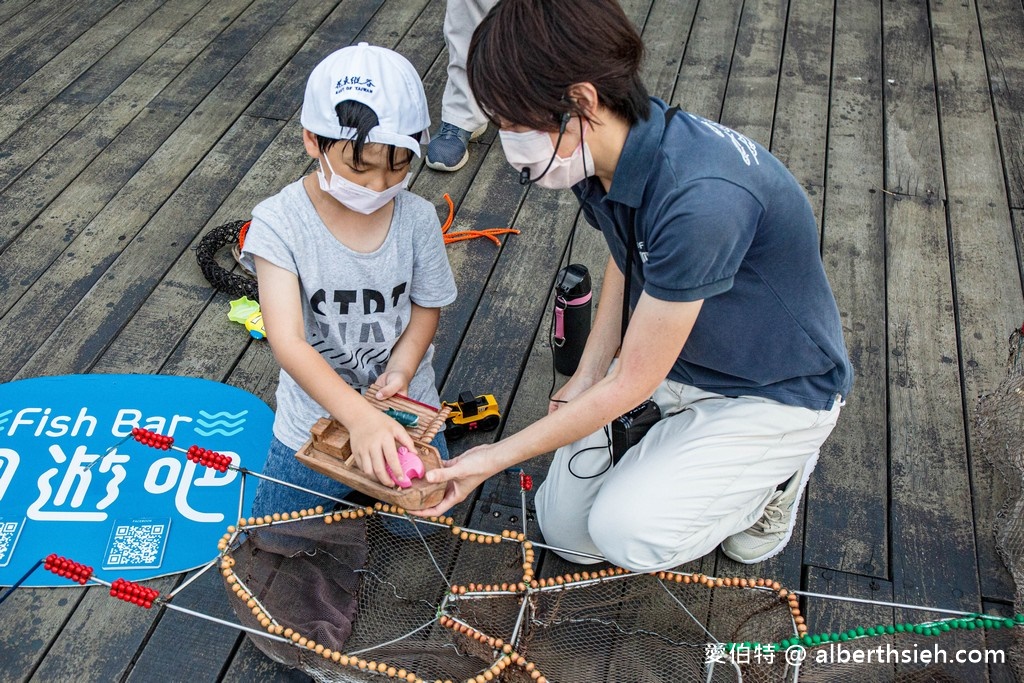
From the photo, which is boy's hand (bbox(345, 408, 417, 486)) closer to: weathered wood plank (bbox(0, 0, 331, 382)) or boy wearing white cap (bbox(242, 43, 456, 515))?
boy wearing white cap (bbox(242, 43, 456, 515))

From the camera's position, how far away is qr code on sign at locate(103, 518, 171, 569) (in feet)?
5.40

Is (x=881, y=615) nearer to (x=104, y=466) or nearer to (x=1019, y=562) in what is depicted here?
(x=1019, y=562)

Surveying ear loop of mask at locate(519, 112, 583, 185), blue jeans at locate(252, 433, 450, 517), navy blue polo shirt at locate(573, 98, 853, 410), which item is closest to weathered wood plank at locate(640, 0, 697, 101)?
navy blue polo shirt at locate(573, 98, 853, 410)

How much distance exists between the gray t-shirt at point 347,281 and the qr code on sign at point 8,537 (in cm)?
55

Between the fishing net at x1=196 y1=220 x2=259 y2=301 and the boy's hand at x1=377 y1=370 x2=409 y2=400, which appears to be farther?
the fishing net at x1=196 y1=220 x2=259 y2=301

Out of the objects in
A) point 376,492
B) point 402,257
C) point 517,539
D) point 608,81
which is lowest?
point 517,539

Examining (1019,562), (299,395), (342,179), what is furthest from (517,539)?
(1019,562)

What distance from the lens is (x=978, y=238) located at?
242 cm

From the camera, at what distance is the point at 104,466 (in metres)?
1.82

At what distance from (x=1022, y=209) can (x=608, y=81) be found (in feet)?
6.21

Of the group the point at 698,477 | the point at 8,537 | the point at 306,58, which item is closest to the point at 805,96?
the point at 306,58

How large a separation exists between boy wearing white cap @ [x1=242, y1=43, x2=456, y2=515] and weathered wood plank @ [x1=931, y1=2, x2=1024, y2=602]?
1.13 m

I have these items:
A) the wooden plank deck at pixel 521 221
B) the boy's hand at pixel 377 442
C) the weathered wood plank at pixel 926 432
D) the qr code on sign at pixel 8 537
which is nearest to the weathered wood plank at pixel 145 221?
the wooden plank deck at pixel 521 221

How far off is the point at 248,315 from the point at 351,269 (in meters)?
0.74
